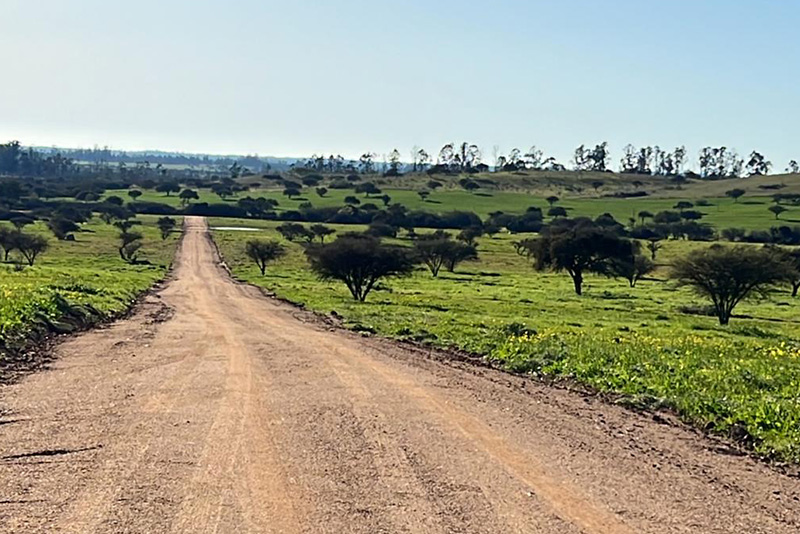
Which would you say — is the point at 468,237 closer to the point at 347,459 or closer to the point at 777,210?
the point at 777,210

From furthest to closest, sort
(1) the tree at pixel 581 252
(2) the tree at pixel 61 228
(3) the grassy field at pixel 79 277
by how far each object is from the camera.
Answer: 1. (2) the tree at pixel 61 228
2. (1) the tree at pixel 581 252
3. (3) the grassy field at pixel 79 277

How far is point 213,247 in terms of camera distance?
110m

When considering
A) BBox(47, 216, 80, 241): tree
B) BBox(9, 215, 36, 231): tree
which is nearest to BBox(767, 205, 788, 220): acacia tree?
BBox(47, 216, 80, 241): tree

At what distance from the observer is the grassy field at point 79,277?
2189cm

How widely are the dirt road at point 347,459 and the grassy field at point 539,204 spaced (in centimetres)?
14325

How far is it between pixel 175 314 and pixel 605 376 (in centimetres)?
1985

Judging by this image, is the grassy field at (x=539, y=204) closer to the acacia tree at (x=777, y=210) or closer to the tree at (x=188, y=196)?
the acacia tree at (x=777, y=210)

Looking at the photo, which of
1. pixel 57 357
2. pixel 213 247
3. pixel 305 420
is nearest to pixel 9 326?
pixel 57 357

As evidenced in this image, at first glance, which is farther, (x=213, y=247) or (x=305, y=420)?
(x=213, y=247)

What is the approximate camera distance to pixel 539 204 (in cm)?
17975

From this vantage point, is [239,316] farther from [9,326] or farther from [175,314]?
[9,326]

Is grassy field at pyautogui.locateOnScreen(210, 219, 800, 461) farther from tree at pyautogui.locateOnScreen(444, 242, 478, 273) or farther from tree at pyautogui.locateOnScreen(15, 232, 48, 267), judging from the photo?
tree at pyautogui.locateOnScreen(15, 232, 48, 267)

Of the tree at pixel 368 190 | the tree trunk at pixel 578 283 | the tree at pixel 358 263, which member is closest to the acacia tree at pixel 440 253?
the tree trunk at pixel 578 283

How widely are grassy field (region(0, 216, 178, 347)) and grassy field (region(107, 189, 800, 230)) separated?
40211mm
